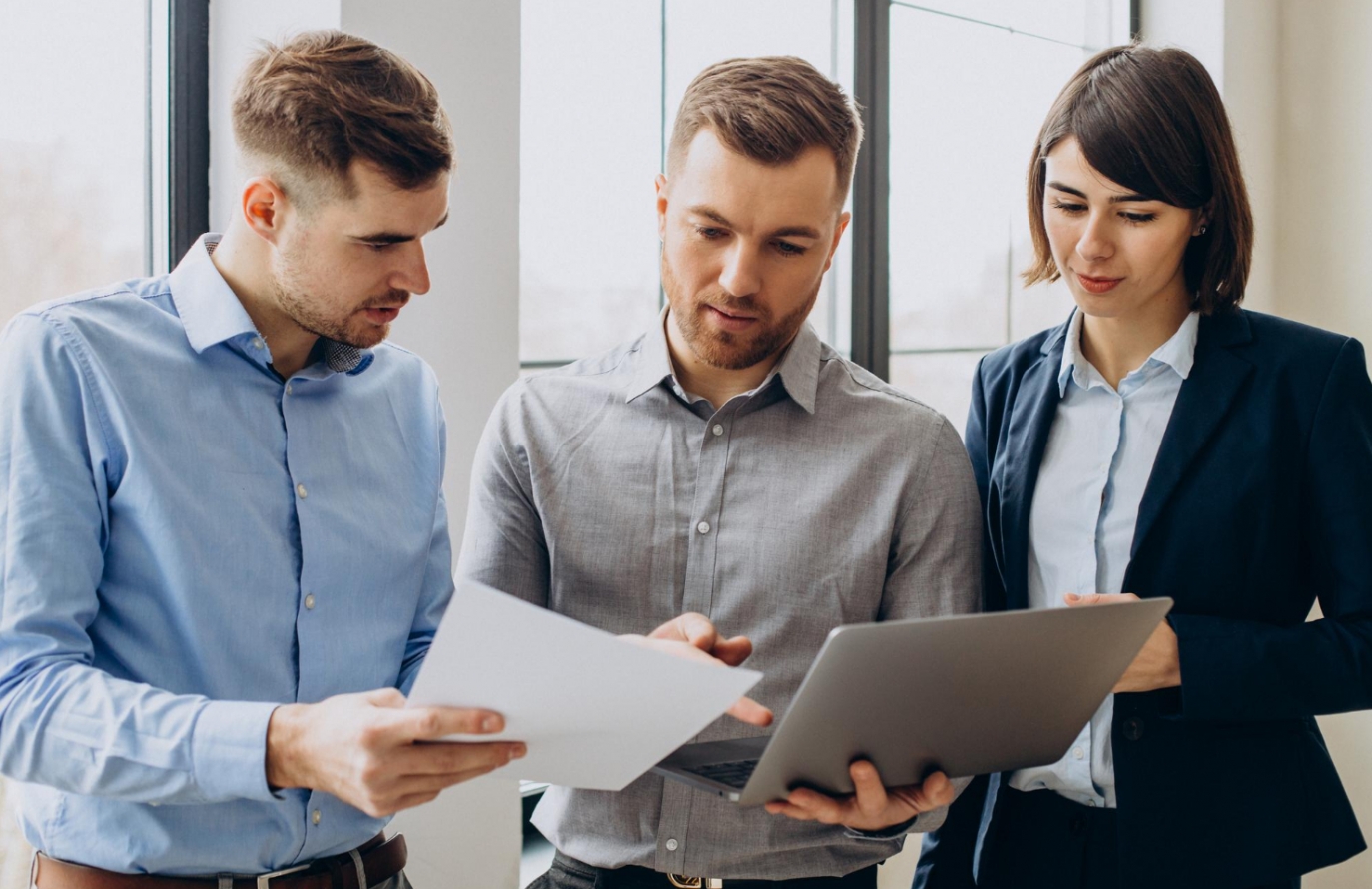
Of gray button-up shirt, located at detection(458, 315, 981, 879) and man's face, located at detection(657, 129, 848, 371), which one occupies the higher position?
man's face, located at detection(657, 129, 848, 371)

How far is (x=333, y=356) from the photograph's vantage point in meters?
1.44

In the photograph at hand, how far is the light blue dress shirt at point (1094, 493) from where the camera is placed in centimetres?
166

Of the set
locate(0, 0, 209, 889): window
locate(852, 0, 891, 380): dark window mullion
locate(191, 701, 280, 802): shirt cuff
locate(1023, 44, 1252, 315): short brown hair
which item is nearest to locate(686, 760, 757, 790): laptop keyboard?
locate(191, 701, 280, 802): shirt cuff

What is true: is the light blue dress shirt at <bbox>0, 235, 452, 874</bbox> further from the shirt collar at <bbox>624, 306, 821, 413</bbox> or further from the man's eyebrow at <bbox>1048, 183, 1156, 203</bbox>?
the man's eyebrow at <bbox>1048, 183, 1156, 203</bbox>

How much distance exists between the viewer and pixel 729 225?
1460 millimetres

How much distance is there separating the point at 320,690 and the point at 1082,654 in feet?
2.64

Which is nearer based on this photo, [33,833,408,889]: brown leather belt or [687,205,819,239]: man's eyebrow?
[33,833,408,889]: brown leather belt

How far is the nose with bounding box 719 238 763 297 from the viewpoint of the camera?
4.73ft

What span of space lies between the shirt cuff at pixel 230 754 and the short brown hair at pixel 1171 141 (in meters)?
1.27

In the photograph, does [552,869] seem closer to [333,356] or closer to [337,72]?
[333,356]

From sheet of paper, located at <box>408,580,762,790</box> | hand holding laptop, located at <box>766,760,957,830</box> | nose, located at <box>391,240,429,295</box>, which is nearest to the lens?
sheet of paper, located at <box>408,580,762,790</box>

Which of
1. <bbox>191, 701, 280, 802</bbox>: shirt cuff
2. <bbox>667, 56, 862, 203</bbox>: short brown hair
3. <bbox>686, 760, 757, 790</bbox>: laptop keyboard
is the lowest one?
<bbox>686, 760, 757, 790</bbox>: laptop keyboard

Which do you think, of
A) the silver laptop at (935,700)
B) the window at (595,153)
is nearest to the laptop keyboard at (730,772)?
the silver laptop at (935,700)

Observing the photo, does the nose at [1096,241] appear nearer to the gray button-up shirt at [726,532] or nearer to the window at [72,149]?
the gray button-up shirt at [726,532]
